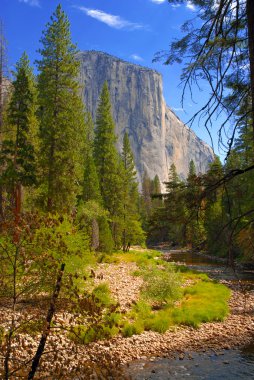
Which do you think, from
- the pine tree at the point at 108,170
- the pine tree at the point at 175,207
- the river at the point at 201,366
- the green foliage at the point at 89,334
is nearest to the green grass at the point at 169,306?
the green foliage at the point at 89,334

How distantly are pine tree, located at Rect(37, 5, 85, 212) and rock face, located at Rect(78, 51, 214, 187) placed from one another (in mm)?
110101

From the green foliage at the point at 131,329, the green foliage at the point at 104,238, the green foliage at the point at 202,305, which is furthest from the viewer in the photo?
the green foliage at the point at 104,238

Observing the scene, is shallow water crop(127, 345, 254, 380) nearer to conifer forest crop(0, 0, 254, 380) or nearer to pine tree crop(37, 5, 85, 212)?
conifer forest crop(0, 0, 254, 380)

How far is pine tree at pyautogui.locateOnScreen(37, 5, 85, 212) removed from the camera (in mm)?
22844

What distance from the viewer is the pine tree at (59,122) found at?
2284 cm

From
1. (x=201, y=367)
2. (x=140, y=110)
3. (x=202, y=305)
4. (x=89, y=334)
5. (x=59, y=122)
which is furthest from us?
(x=140, y=110)

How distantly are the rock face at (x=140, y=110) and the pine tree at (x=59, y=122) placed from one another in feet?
361

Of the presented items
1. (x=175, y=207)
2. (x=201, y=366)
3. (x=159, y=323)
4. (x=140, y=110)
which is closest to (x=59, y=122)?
(x=159, y=323)

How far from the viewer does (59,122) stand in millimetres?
22953

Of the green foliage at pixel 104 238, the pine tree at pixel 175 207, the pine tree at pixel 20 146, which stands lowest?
the green foliage at pixel 104 238

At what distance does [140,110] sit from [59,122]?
12797 cm

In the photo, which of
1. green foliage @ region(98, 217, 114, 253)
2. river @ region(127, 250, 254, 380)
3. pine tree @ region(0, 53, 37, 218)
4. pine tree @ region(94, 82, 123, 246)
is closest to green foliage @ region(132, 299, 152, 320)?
river @ region(127, 250, 254, 380)

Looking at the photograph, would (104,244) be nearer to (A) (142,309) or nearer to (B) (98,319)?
(A) (142,309)

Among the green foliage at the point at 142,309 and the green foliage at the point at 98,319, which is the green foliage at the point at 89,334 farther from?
the green foliage at the point at 142,309
